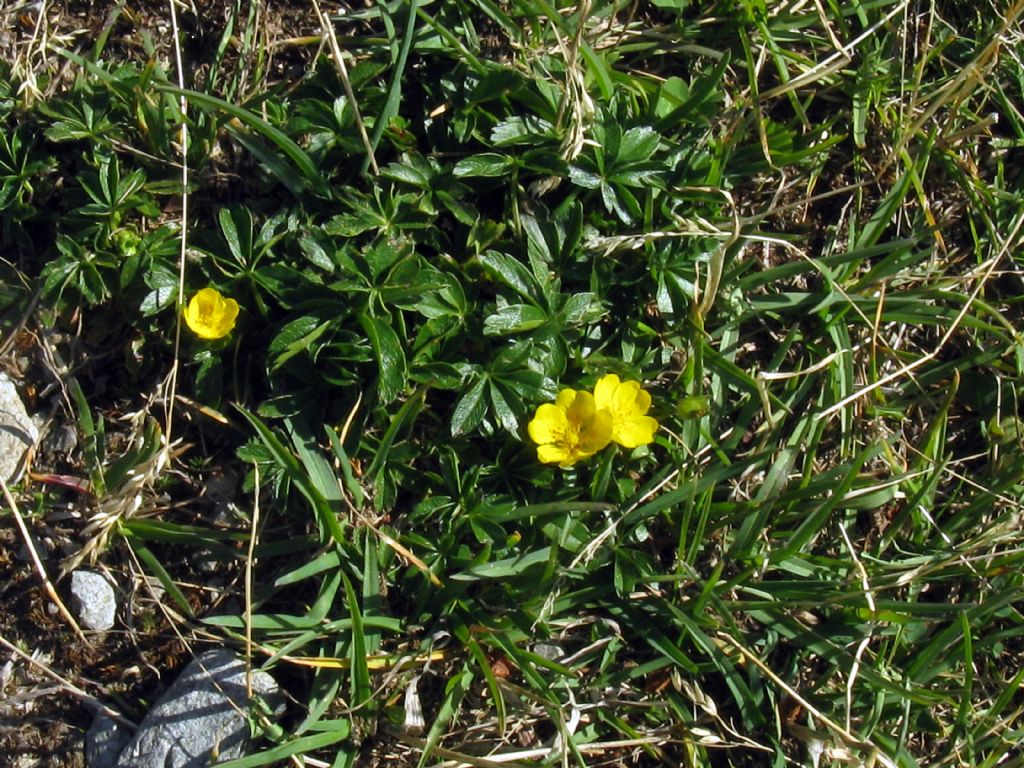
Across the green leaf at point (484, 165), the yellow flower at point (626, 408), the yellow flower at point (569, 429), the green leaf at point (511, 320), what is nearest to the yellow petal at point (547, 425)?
the yellow flower at point (569, 429)

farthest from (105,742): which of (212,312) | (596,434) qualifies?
(596,434)

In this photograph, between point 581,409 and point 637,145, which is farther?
point 637,145

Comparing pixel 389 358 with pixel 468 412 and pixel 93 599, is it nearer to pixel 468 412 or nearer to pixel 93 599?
pixel 468 412

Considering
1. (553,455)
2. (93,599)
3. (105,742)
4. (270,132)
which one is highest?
(270,132)

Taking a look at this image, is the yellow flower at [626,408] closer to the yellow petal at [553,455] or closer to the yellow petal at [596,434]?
the yellow petal at [596,434]

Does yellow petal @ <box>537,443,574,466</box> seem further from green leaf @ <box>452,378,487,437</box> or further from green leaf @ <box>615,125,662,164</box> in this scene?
green leaf @ <box>615,125,662,164</box>

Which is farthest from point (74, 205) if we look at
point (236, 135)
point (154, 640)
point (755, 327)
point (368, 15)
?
point (755, 327)

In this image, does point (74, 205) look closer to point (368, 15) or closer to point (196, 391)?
point (196, 391)
